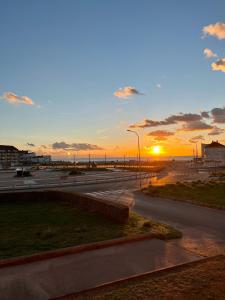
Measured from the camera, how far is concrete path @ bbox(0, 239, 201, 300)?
7336 mm

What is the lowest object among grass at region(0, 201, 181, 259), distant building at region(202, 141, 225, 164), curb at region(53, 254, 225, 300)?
curb at region(53, 254, 225, 300)

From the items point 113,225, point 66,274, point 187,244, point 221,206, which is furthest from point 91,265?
point 221,206

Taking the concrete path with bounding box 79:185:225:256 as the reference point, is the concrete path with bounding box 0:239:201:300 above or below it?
above

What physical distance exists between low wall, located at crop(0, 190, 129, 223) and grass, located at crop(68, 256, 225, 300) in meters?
6.49

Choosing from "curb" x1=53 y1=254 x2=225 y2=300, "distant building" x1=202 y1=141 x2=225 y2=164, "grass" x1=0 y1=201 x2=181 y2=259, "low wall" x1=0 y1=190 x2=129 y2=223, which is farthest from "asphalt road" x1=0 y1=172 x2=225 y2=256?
"distant building" x1=202 y1=141 x2=225 y2=164

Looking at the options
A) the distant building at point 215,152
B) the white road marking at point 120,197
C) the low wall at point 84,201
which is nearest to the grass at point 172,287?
the low wall at point 84,201

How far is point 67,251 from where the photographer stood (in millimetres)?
9875

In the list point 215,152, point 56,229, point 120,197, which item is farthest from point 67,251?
point 215,152

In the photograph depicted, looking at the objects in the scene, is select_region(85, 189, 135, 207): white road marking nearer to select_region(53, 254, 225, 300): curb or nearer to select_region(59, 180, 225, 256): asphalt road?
select_region(59, 180, 225, 256): asphalt road

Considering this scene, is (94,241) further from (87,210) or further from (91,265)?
(87,210)

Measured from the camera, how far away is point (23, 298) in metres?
6.90

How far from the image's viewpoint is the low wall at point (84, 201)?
14980 millimetres

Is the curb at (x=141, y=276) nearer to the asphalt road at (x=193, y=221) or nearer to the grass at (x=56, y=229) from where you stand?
the asphalt road at (x=193, y=221)

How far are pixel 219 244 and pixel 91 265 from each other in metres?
5.39
